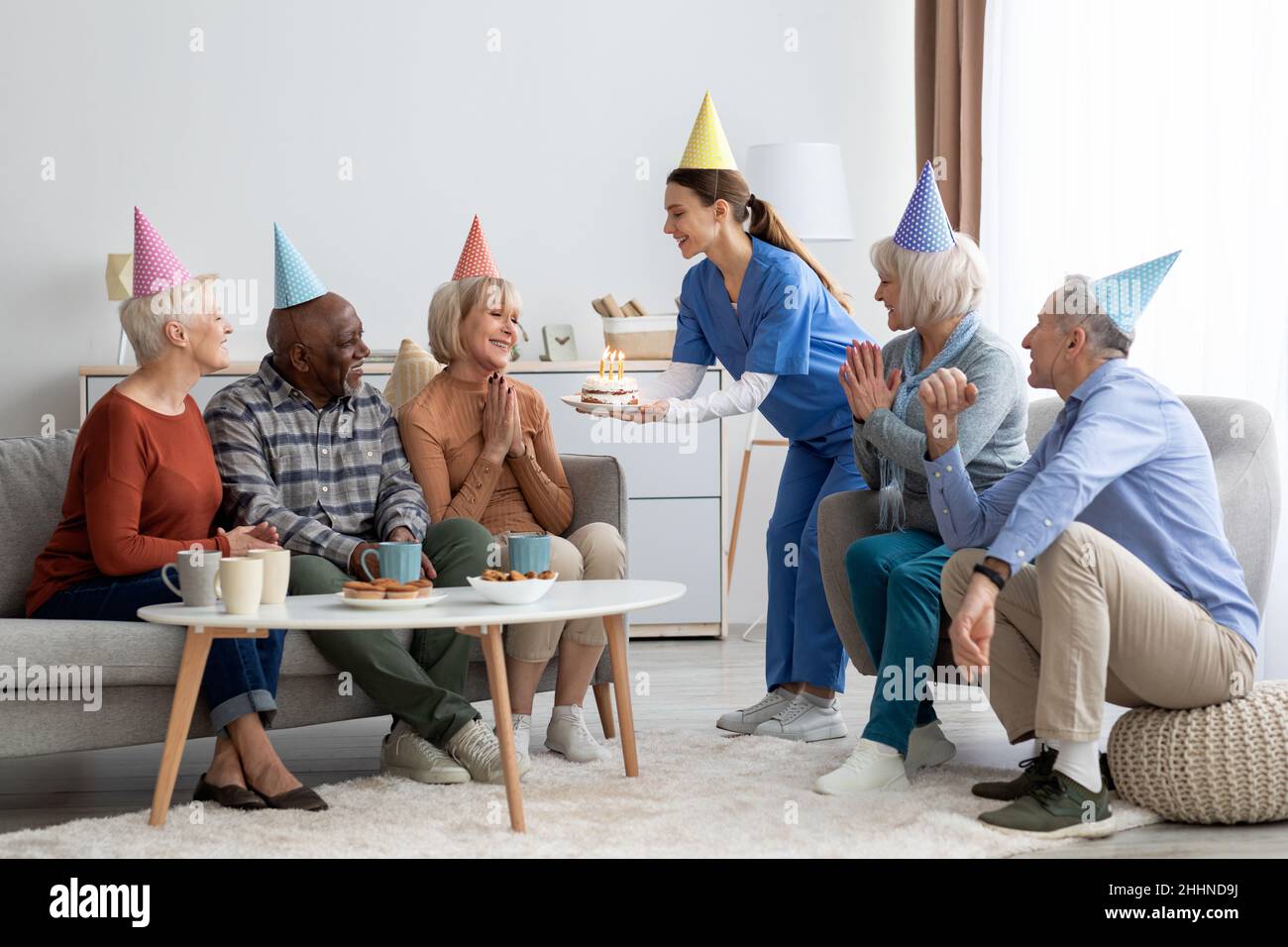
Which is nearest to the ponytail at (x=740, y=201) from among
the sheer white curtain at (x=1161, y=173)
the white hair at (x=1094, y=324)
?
the white hair at (x=1094, y=324)

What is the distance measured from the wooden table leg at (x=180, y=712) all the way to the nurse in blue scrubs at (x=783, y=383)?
117 cm

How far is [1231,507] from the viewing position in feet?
8.52

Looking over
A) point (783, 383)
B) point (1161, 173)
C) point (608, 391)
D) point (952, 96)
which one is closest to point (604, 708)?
point (608, 391)

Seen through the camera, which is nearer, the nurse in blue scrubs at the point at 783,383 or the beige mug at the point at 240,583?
the beige mug at the point at 240,583

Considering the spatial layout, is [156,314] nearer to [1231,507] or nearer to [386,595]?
[386,595]

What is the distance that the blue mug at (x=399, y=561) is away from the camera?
2.32 m

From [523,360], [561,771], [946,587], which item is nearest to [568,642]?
[561,771]

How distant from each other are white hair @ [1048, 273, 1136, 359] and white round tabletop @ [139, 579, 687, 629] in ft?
2.69

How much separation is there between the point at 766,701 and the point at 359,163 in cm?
288

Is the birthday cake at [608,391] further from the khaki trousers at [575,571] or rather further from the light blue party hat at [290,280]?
the light blue party hat at [290,280]

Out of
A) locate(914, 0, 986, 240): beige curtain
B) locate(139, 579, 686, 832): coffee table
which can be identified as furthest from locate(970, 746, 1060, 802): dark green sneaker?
locate(914, 0, 986, 240): beige curtain

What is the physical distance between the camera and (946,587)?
A: 2.42 meters

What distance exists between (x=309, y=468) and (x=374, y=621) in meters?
0.85
